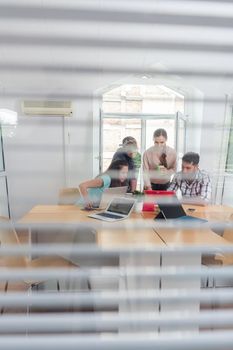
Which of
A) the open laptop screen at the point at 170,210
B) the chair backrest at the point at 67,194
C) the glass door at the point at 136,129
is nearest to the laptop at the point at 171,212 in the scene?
the open laptop screen at the point at 170,210

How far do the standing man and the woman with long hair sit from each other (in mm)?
75

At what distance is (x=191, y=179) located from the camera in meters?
0.99

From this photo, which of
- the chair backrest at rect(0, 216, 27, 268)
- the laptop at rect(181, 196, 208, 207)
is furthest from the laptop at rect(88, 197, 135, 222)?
the chair backrest at rect(0, 216, 27, 268)

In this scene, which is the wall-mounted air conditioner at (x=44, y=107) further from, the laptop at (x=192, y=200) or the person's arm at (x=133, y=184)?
the laptop at (x=192, y=200)

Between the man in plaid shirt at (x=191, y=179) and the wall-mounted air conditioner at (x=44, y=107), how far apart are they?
1.34ft

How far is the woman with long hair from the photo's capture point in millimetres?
919

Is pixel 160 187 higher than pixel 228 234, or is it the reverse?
pixel 160 187

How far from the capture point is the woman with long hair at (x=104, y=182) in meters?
0.92

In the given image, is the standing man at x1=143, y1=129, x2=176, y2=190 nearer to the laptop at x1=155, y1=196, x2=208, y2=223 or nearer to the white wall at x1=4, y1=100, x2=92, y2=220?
the laptop at x1=155, y1=196, x2=208, y2=223

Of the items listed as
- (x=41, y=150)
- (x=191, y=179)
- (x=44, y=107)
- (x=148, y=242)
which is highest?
(x=44, y=107)

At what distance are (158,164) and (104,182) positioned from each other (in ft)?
0.69

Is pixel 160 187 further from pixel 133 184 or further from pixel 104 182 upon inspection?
pixel 104 182

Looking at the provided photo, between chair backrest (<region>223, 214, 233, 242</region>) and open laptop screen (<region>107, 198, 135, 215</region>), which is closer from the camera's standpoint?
chair backrest (<region>223, 214, 233, 242</region>)

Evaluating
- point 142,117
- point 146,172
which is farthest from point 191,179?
point 142,117
